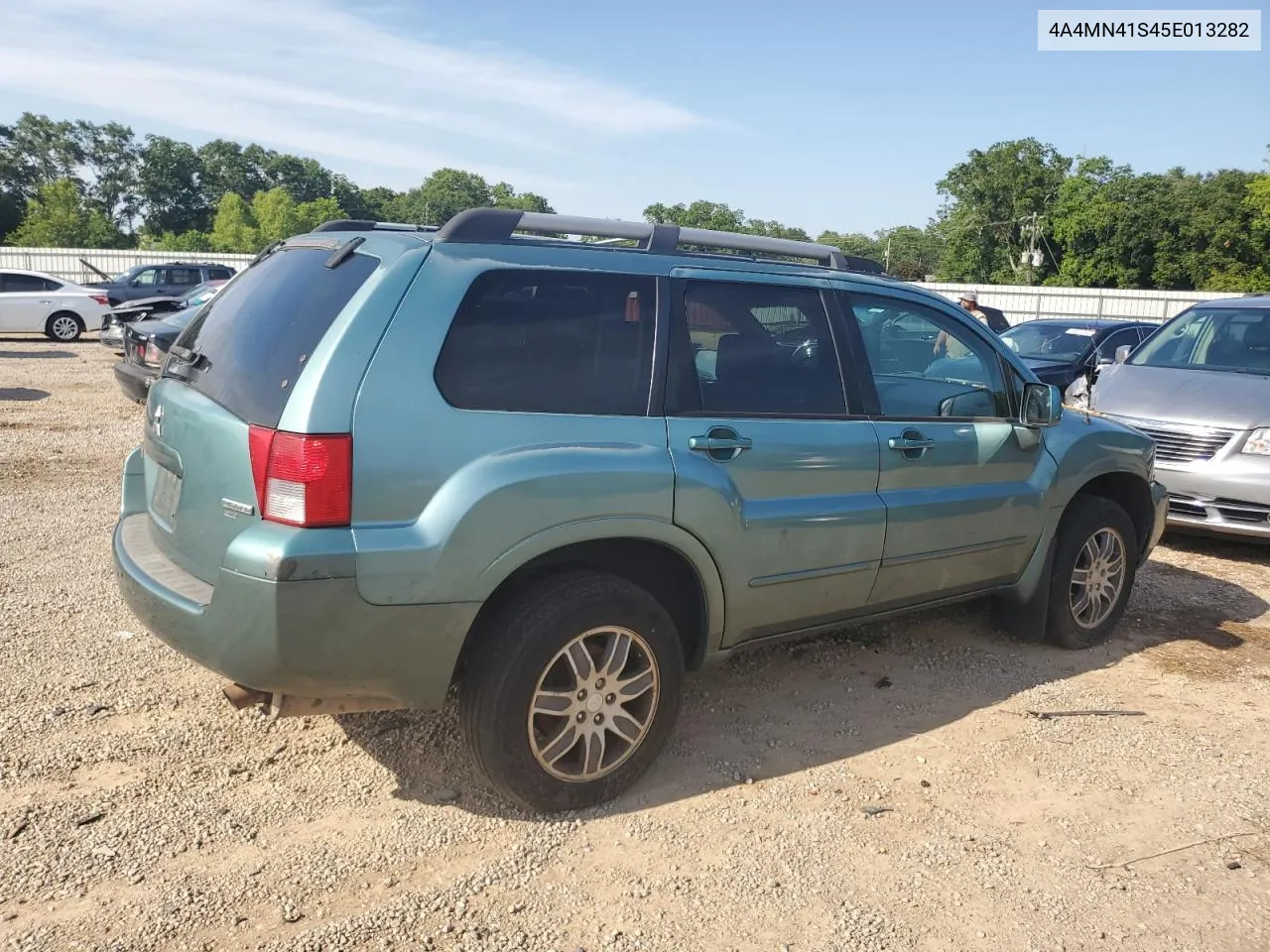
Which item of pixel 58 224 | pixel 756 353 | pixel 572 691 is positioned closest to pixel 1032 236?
pixel 58 224

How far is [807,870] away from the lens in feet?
10.1

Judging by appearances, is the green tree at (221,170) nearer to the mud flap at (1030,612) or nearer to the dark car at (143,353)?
the dark car at (143,353)

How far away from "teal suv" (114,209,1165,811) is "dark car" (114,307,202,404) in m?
7.49

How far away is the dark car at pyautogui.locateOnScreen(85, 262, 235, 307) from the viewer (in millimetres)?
25203

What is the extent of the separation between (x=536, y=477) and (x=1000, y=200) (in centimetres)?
6875

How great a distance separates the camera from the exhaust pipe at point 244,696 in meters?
3.00

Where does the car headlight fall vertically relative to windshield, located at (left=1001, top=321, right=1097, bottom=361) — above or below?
below

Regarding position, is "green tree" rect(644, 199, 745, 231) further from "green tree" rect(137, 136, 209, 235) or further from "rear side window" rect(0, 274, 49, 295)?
"rear side window" rect(0, 274, 49, 295)

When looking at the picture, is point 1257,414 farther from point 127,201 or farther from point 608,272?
point 127,201

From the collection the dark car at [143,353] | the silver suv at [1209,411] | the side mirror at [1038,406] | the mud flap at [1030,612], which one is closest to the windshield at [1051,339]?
the silver suv at [1209,411]

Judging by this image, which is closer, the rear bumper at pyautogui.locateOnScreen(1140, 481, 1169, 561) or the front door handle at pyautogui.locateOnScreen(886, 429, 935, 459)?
the front door handle at pyautogui.locateOnScreen(886, 429, 935, 459)

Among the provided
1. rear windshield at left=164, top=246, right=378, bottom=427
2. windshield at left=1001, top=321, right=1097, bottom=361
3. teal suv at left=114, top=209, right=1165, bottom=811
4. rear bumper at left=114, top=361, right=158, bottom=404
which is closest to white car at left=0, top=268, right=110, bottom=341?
rear bumper at left=114, top=361, right=158, bottom=404

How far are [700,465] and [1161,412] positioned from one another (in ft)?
17.1

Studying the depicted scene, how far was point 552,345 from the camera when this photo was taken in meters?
3.21
